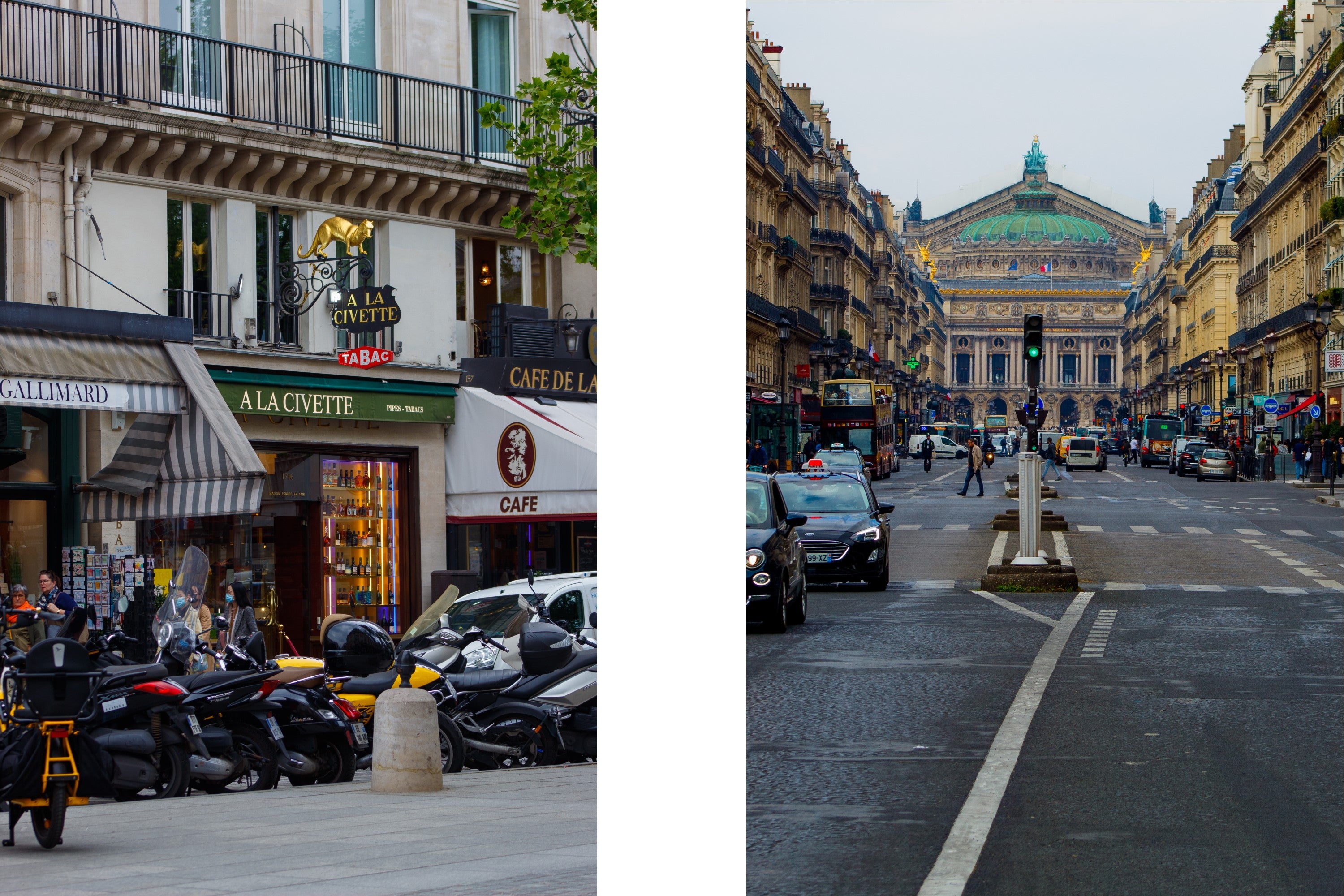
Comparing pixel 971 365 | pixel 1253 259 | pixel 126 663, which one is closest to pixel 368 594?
pixel 126 663

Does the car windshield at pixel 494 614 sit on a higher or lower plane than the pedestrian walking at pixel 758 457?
lower

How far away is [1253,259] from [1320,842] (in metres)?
87.6

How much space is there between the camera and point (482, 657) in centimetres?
1242

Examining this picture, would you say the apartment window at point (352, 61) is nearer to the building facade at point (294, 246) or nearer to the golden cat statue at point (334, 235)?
the building facade at point (294, 246)

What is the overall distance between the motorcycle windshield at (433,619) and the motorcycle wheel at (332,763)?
1405 mm

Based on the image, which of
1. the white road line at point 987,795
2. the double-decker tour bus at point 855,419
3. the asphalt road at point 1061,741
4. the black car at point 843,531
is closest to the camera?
the white road line at point 987,795

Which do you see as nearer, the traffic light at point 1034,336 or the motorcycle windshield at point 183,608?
the motorcycle windshield at point 183,608

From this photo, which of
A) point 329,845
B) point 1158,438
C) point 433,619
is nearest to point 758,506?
point 433,619

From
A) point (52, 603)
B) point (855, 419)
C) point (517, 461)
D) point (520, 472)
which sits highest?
point (855, 419)

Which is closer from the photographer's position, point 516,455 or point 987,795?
point 987,795

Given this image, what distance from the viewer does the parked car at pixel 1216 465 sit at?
6556cm

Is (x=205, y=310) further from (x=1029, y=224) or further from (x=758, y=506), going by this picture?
(x=1029, y=224)

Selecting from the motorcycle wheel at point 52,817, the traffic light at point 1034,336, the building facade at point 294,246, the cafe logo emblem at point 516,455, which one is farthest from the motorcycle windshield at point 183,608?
the traffic light at point 1034,336

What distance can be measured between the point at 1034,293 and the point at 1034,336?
150m
